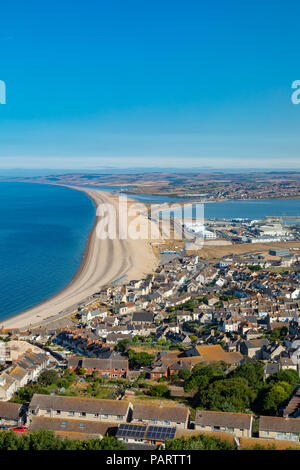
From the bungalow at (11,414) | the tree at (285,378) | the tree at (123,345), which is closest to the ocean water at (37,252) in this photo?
the tree at (123,345)

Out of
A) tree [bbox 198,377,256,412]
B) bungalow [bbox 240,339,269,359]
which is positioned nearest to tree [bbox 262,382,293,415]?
tree [bbox 198,377,256,412]

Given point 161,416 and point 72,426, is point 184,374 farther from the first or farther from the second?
point 72,426

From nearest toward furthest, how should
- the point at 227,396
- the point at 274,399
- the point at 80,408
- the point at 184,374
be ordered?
the point at 80,408
the point at 274,399
the point at 227,396
the point at 184,374

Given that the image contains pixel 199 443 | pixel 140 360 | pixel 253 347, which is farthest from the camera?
pixel 253 347

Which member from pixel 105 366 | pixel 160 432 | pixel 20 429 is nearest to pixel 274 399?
pixel 160 432
